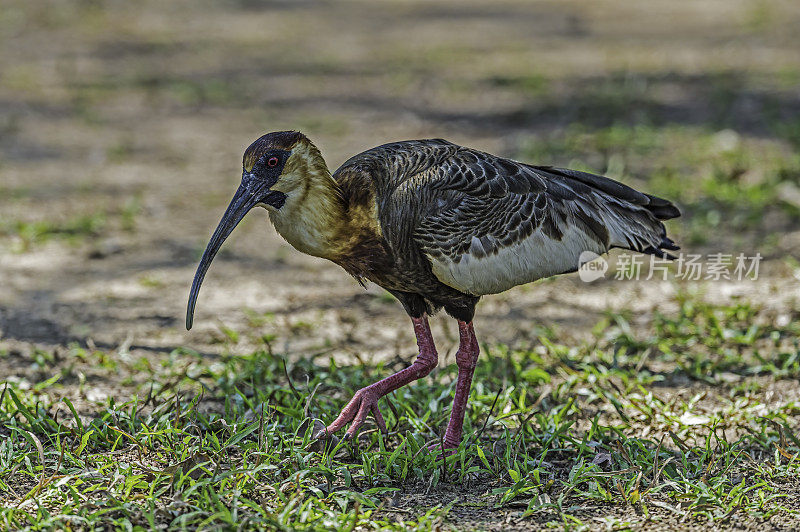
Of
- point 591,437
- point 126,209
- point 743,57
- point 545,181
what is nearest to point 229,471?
point 591,437

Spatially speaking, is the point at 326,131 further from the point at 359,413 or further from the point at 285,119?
the point at 359,413

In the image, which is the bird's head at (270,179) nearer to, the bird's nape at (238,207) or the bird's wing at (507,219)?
the bird's nape at (238,207)

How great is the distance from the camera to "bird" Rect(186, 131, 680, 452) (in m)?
3.81

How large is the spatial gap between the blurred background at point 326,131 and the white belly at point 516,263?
1166 millimetres

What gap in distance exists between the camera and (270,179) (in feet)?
12.4

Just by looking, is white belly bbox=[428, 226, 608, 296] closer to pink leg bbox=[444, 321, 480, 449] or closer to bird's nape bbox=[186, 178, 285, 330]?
pink leg bbox=[444, 321, 480, 449]

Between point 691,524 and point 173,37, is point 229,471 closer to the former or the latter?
point 691,524

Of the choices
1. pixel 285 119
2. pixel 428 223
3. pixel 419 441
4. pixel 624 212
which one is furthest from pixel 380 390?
pixel 285 119

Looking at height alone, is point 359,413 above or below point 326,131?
below

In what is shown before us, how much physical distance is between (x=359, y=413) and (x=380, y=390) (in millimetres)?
147

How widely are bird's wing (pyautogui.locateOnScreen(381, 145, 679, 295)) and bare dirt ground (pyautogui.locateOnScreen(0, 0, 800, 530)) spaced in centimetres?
102

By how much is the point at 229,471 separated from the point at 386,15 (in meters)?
12.0

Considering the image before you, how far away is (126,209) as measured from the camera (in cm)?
718

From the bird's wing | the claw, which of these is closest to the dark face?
the bird's wing
